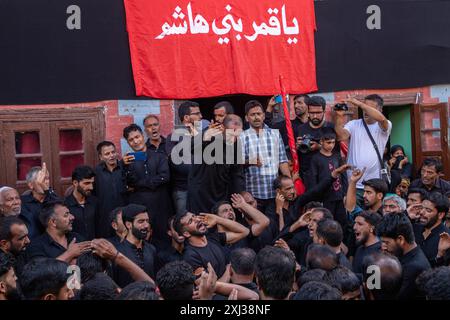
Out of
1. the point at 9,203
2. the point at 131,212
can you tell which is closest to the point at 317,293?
the point at 131,212

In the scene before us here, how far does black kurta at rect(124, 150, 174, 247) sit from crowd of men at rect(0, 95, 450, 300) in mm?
13

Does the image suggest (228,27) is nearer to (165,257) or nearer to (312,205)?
(312,205)

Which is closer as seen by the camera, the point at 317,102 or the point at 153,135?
the point at 317,102

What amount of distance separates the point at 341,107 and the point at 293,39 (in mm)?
2009

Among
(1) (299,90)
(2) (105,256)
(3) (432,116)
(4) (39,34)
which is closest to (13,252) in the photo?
(2) (105,256)

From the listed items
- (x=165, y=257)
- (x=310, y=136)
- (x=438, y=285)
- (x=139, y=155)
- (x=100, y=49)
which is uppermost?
(x=100, y=49)

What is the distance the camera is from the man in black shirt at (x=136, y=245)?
6.79 m

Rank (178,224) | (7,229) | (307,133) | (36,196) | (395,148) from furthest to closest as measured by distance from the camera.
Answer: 1. (395,148)
2. (307,133)
3. (36,196)
4. (178,224)
5. (7,229)

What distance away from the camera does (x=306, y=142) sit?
8938mm

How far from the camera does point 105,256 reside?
21.4 feet

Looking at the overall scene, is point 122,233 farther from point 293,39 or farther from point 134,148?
point 293,39

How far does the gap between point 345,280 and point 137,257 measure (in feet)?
7.51

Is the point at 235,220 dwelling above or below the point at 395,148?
below

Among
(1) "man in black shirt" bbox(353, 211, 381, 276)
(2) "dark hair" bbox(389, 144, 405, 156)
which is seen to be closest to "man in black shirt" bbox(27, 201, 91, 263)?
(1) "man in black shirt" bbox(353, 211, 381, 276)
